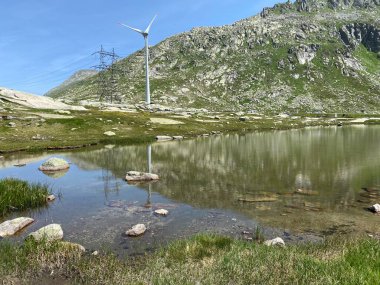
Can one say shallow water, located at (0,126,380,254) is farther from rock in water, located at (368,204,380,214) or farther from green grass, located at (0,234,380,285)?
green grass, located at (0,234,380,285)

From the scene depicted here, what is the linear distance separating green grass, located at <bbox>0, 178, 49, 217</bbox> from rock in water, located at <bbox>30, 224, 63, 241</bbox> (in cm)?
748

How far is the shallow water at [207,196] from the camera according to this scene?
70.8 ft

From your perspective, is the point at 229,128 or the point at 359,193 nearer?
the point at 359,193

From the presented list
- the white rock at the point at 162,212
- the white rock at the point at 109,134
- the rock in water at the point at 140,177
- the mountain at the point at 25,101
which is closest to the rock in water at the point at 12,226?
the white rock at the point at 162,212

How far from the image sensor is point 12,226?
20828 millimetres

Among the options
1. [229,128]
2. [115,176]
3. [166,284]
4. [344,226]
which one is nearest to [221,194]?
[344,226]

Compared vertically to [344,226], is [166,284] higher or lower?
higher

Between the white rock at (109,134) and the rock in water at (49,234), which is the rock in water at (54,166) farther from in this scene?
the white rock at (109,134)

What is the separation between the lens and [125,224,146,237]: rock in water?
798 inches

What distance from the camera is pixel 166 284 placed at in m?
11.4

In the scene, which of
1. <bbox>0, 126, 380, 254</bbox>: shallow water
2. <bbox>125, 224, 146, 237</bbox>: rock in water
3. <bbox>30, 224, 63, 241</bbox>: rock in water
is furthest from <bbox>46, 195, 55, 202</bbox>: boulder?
<bbox>125, 224, 146, 237</bbox>: rock in water

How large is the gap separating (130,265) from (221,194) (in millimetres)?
16806

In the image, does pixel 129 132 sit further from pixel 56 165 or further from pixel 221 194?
pixel 221 194

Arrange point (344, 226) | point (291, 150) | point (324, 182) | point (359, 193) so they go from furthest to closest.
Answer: point (291, 150), point (324, 182), point (359, 193), point (344, 226)
